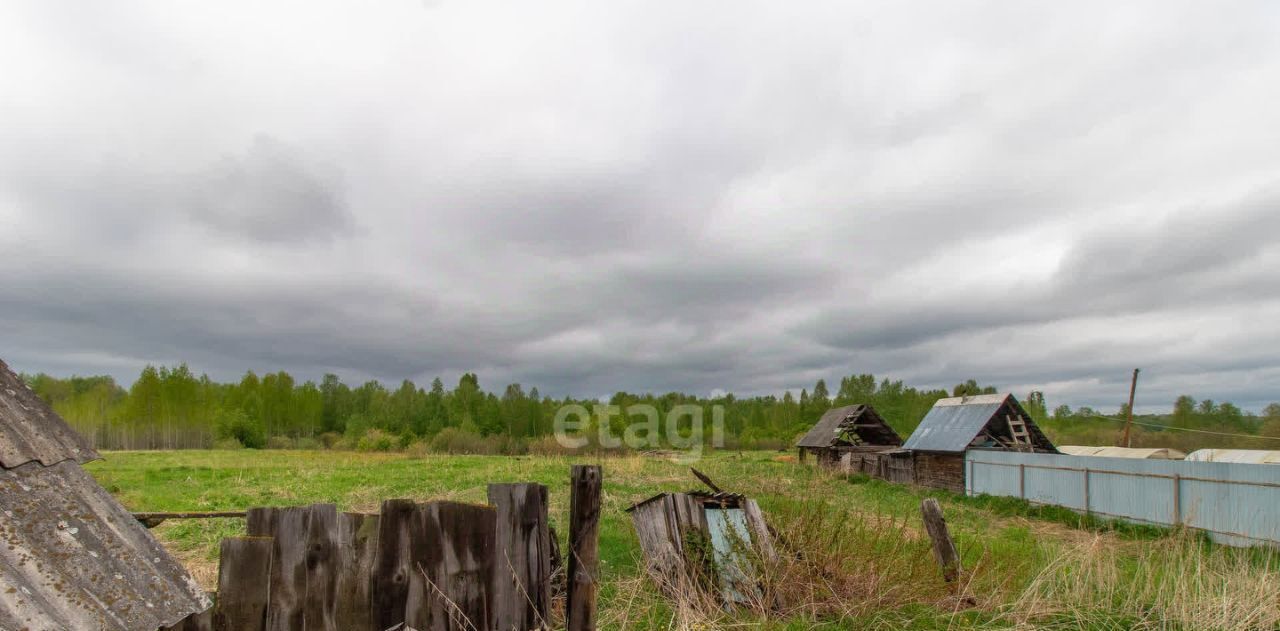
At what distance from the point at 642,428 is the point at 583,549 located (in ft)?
249

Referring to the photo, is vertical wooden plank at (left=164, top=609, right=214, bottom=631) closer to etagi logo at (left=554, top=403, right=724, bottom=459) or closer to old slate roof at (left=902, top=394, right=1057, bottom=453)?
old slate roof at (left=902, top=394, right=1057, bottom=453)

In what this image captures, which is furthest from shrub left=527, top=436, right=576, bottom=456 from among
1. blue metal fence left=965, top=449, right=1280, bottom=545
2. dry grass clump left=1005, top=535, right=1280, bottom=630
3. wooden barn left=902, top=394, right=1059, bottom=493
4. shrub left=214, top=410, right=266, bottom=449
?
dry grass clump left=1005, top=535, right=1280, bottom=630

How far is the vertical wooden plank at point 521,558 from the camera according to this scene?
404cm

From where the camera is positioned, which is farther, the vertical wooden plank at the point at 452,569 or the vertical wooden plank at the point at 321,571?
the vertical wooden plank at the point at 452,569

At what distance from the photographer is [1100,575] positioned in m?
6.74

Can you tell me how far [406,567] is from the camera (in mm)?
3760

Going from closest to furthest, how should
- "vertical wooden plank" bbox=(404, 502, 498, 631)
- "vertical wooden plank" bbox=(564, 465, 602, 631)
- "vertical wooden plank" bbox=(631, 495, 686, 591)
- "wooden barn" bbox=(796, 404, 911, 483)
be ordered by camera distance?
"vertical wooden plank" bbox=(404, 502, 498, 631), "vertical wooden plank" bbox=(564, 465, 602, 631), "vertical wooden plank" bbox=(631, 495, 686, 591), "wooden barn" bbox=(796, 404, 911, 483)

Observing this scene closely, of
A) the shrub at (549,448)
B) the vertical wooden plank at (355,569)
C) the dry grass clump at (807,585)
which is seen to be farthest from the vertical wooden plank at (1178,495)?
the shrub at (549,448)

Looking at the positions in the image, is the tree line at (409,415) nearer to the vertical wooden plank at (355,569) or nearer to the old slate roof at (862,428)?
the old slate roof at (862,428)

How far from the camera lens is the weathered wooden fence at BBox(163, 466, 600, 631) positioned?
3459 millimetres

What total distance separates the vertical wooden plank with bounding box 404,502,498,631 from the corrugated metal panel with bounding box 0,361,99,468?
1571 mm

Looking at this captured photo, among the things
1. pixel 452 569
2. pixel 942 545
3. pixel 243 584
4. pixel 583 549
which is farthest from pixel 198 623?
pixel 942 545

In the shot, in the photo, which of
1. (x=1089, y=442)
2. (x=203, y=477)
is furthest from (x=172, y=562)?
(x=1089, y=442)

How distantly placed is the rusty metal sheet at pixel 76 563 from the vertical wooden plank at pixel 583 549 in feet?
6.76
